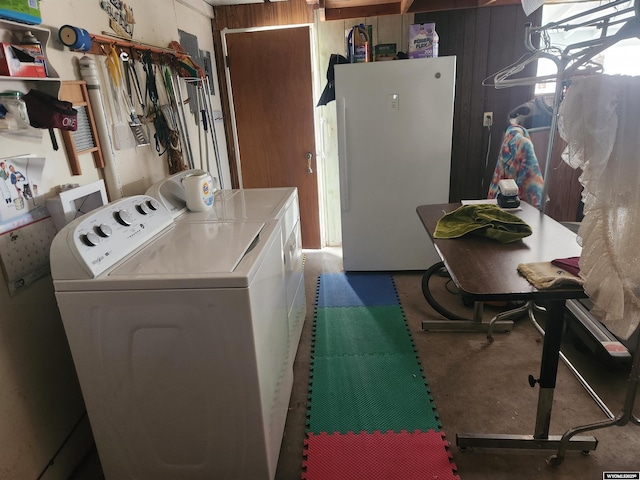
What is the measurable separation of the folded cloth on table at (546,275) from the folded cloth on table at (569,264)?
1 cm

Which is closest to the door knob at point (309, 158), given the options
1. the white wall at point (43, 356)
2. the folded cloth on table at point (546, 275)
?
the white wall at point (43, 356)

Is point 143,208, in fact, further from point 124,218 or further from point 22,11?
point 22,11

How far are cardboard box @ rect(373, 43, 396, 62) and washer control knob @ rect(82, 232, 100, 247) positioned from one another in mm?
2499

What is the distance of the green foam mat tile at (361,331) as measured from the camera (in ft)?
8.02

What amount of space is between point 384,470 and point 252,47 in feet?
10.8

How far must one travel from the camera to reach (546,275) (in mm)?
1333

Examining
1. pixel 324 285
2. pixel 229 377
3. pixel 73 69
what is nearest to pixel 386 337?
pixel 324 285

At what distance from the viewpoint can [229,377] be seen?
1370 mm

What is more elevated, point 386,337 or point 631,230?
point 631,230

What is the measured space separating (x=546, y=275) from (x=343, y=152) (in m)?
2.02

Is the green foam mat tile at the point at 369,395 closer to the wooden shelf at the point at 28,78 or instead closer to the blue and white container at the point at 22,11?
the wooden shelf at the point at 28,78

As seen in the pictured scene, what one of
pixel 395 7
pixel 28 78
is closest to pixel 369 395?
pixel 28 78

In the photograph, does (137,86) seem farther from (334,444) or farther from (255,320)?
(334,444)

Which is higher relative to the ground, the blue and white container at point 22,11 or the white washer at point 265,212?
the blue and white container at point 22,11
